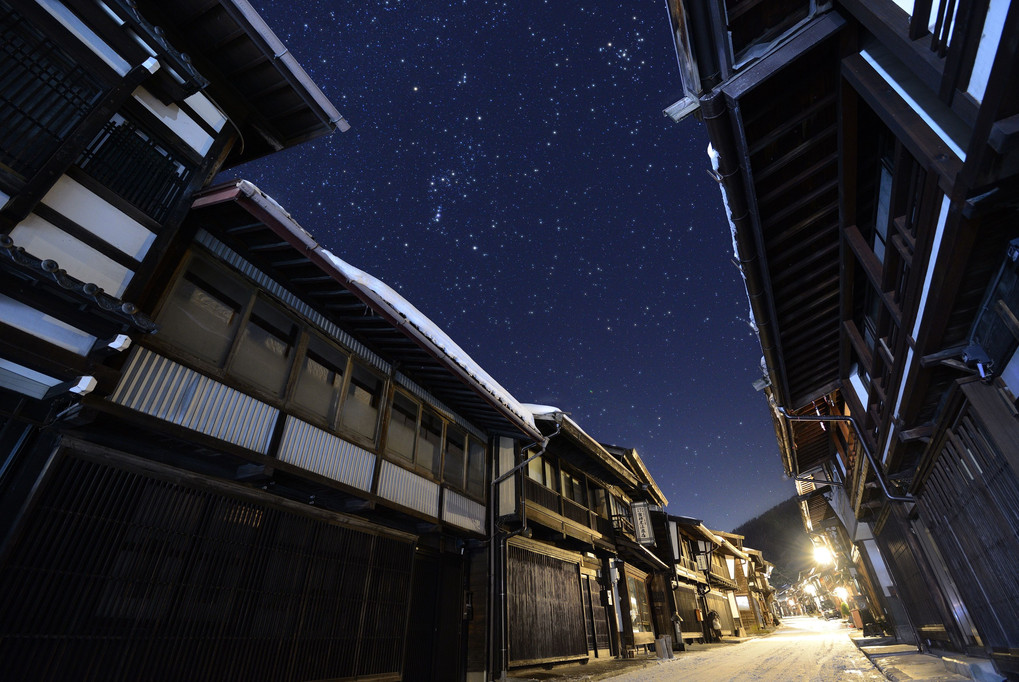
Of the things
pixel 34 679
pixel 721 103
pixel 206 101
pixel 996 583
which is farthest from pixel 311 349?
pixel 996 583

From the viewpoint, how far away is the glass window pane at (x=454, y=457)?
→ 12.9 meters

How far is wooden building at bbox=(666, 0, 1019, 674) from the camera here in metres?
3.73

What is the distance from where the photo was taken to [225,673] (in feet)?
22.2

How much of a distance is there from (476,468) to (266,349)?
7.57 metres

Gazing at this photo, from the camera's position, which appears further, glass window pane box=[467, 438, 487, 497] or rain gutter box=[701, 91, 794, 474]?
glass window pane box=[467, 438, 487, 497]

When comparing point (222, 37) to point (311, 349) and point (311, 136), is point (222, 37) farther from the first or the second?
point (311, 349)

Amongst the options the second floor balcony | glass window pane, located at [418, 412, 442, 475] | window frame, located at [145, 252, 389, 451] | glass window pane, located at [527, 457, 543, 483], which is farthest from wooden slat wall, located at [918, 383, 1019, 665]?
glass window pane, located at [527, 457, 543, 483]

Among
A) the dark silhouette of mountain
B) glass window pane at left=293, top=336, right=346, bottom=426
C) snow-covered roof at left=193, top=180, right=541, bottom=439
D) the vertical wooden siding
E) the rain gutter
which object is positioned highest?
the dark silhouette of mountain

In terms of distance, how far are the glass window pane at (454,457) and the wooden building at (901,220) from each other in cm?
842

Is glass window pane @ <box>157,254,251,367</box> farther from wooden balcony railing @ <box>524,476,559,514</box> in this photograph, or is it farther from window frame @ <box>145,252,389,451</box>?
wooden balcony railing @ <box>524,476,559,514</box>

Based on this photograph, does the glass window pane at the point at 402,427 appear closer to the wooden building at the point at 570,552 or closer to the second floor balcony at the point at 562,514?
the wooden building at the point at 570,552

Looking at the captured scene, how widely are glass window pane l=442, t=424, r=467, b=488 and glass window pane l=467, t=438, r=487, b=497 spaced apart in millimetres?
362

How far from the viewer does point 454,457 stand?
1339 cm

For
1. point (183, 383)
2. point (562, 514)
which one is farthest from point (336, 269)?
point (562, 514)
